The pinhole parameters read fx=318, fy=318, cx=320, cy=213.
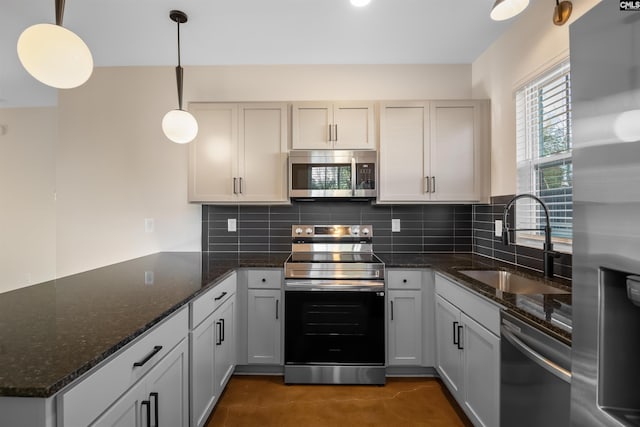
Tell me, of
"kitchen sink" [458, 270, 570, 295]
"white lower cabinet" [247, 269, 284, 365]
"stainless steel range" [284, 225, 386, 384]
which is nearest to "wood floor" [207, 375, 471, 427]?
"stainless steel range" [284, 225, 386, 384]

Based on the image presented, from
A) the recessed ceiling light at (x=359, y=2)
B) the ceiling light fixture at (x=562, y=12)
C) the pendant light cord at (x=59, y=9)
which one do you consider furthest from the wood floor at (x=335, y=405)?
the recessed ceiling light at (x=359, y=2)

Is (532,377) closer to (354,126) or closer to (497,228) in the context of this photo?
(497,228)

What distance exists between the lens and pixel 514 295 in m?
1.46

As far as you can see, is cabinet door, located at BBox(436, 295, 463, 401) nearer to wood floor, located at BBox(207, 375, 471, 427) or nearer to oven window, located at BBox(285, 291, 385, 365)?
wood floor, located at BBox(207, 375, 471, 427)

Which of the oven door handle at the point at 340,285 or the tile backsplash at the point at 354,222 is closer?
the oven door handle at the point at 340,285

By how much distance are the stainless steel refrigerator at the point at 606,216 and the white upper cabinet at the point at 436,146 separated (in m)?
1.92

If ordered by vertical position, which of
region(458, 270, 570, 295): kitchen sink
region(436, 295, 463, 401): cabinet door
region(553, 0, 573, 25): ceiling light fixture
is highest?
region(553, 0, 573, 25): ceiling light fixture

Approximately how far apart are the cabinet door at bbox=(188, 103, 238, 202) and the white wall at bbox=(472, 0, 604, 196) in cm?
211

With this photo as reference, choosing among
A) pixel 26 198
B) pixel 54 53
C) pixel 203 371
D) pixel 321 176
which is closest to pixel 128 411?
pixel 203 371

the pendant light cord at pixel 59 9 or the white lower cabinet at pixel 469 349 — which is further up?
the pendant light cord at pixel 59 9

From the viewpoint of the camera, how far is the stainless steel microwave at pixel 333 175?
103 inches

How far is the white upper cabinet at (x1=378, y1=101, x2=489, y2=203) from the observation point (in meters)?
2.61

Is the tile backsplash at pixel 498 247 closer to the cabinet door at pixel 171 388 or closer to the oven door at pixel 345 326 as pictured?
the oven door at pixel 345 326

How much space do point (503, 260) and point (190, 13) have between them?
2871 mm
